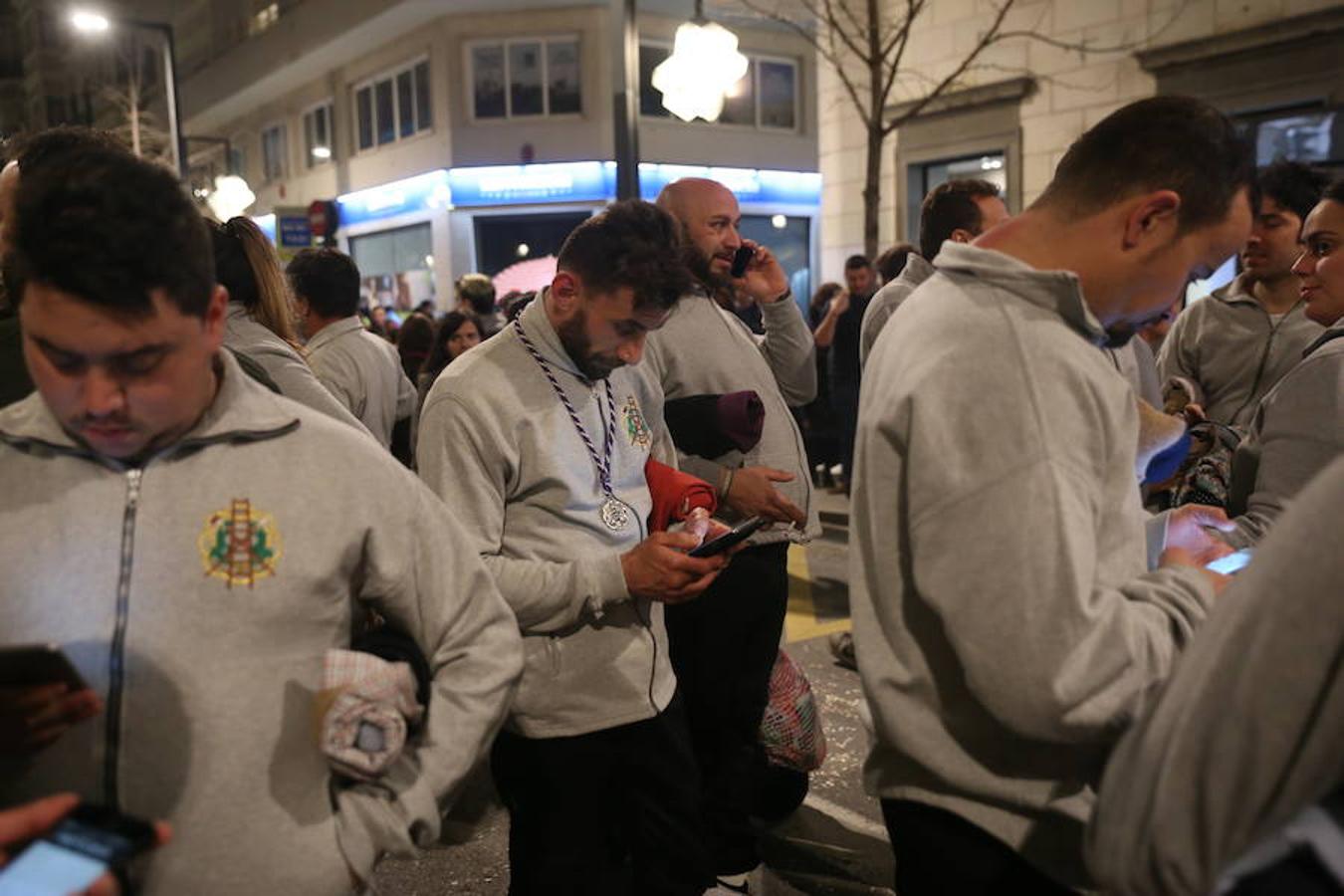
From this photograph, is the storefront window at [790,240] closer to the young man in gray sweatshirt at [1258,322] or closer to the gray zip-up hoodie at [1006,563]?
the young man in gray sweatshirt at [1258,322]

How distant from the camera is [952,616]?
157cm

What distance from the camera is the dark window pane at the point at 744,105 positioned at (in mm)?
23828

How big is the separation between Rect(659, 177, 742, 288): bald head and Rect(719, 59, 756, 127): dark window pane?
2088 cm

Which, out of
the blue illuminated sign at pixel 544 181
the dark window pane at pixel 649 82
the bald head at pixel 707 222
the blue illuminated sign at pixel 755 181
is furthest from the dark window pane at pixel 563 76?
the bald head at pixel 707 222

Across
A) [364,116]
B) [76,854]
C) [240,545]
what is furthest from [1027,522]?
[364,116]

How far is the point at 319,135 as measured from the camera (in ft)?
91.7

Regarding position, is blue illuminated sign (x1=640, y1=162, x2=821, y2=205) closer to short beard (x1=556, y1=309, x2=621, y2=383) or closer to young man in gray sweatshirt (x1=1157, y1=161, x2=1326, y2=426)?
young man in gray sweatshirt (x1=1157, y1=161, x2=1326, y2=426)

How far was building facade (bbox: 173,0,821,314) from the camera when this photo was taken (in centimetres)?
2212

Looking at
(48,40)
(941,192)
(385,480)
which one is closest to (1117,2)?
(941,192)

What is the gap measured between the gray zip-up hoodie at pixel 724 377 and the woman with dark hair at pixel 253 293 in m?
1.15

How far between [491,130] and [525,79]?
1.35 metres

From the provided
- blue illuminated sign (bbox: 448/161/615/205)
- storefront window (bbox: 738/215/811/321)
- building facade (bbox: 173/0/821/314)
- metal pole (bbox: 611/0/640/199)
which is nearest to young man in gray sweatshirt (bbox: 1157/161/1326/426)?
metal pole (bbox: 611/0/640/199)

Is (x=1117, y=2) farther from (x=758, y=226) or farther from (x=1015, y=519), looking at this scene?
(x=758, y=226)

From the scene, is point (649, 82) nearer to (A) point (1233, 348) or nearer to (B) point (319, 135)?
(B) point (319, 135)
